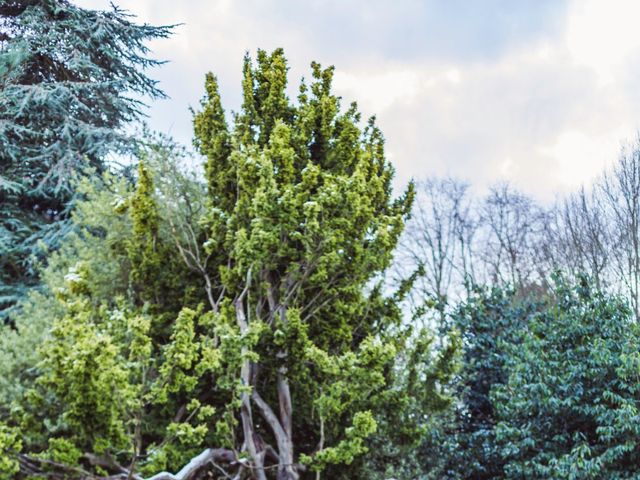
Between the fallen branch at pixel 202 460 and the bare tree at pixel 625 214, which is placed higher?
the bare tree at pixel 625 214

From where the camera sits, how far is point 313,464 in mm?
4445

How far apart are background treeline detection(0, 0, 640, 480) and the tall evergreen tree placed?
53 mm

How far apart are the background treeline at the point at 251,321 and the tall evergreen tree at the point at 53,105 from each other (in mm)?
53

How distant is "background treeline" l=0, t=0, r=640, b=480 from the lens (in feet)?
13.5

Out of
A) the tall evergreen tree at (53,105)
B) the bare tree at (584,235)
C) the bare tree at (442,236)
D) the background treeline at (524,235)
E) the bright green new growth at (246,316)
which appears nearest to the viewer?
the bright green new growth at (246,316)

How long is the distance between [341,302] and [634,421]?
142 inches

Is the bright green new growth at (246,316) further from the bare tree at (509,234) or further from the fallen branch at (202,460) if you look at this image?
the bare tree at (509,234)

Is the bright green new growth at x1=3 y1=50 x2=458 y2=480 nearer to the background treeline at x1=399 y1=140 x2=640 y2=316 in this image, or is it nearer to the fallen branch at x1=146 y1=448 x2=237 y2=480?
the fallen branch at x1=146 y1=448 x2=237 y2=480

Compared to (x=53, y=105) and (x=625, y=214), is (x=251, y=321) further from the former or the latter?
(x=625, y=214)

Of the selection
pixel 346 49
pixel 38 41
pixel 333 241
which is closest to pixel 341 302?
pixel 333 241

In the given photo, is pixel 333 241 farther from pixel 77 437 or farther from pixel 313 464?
pixel 77 437

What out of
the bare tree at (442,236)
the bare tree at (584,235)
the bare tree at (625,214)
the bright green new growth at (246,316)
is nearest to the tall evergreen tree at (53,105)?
the bright green new growth at (246,316)

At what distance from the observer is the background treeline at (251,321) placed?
13.5 ft

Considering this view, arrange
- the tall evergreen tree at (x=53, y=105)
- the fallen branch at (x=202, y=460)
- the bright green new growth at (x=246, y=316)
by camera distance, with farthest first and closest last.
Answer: the tall evergreen tree at (x=53, y=105) → the fallen branch at (x=202, y=460) → the bright green new growth at (x=246, y=316)
